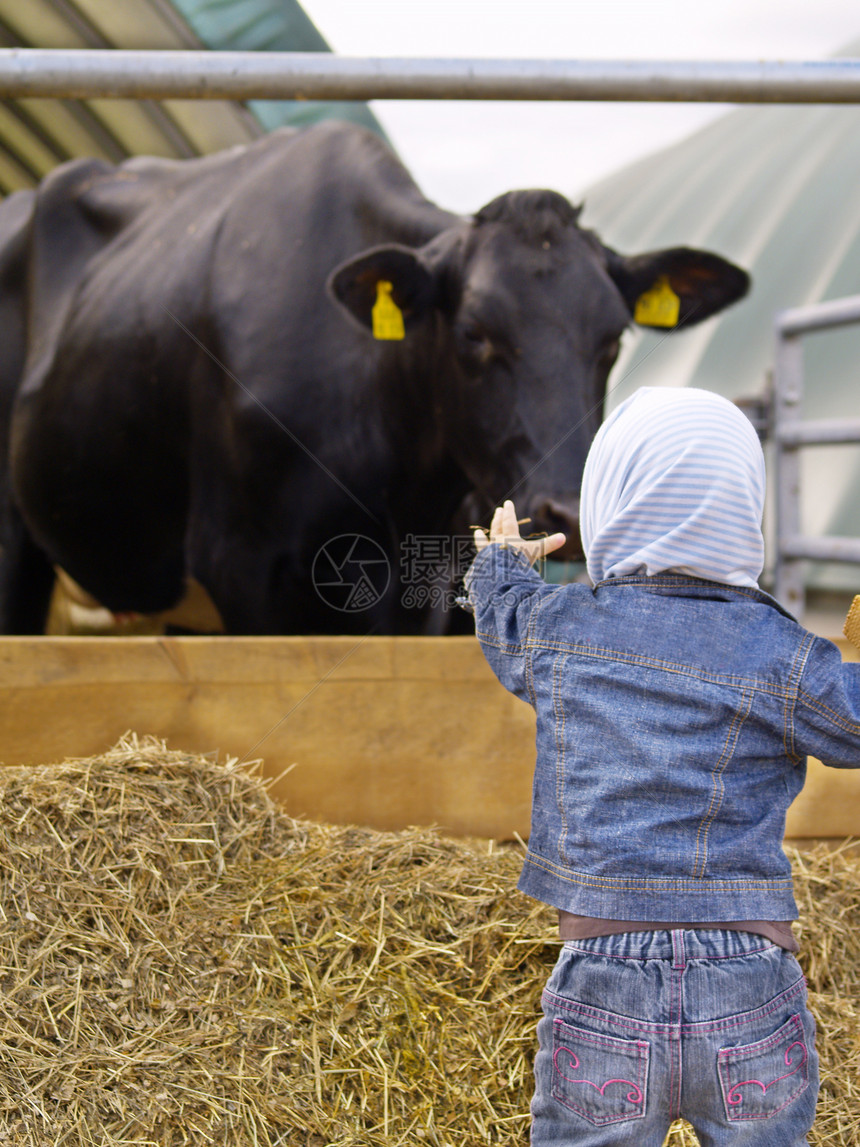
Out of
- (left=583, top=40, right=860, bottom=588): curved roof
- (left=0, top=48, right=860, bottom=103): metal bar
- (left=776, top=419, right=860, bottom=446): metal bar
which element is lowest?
(left=583, top=40, right=860, bottom=588): curved roof

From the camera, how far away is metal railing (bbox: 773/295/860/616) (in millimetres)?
3840

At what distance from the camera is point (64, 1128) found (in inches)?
Result: 48.1

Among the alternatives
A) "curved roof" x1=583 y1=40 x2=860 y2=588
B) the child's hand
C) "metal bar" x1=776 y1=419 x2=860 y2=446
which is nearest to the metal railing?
"metal bar" x1=776 y1=419 x2=860 y2=446

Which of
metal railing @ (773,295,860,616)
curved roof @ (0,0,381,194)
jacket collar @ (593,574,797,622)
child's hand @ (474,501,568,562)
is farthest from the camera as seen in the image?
curved roof @ (0,0,381,194)

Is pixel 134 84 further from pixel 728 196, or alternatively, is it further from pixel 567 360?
pixel 728 196

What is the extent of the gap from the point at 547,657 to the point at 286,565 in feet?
6.81

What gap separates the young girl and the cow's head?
1.32 m

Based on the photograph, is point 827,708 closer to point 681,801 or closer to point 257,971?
point 681,801

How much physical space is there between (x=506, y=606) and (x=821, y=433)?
3.02 meters

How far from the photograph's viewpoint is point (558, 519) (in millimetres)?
2346

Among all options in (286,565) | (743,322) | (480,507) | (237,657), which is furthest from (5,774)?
(743,322)

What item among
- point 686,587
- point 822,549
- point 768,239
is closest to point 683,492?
point 686,587

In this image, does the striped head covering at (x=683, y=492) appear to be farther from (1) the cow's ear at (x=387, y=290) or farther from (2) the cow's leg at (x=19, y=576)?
(2) the cow's leg at (x=19, y=576)

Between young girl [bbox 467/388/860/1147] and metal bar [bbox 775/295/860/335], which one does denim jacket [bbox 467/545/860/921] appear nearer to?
young girl [bbox 467/388/860/1147]
